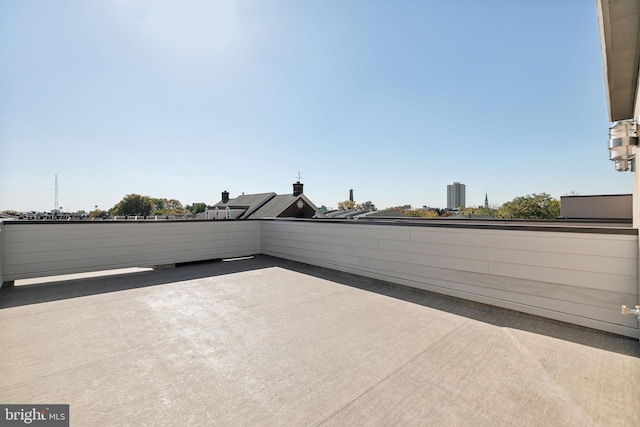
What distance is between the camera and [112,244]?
4918mm

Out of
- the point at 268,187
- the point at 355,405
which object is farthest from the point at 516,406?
the point at 268,187

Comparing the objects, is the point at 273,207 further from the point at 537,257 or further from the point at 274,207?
the point at 537,257

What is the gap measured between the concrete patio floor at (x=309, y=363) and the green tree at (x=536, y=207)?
25405 mm

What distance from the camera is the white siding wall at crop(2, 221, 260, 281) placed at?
4184 mm

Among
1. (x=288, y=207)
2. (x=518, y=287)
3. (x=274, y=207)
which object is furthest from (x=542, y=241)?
(x=274, y=207)

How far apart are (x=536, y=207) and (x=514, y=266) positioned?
25.7m

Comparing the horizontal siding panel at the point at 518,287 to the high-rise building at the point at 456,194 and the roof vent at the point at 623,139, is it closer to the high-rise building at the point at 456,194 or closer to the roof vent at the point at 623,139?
the roof vent at the point at 623,139

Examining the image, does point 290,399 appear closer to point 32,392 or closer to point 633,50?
point 32,392

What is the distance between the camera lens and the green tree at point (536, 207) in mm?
21750

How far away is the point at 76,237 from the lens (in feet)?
15.1

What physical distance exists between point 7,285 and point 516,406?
6549mm

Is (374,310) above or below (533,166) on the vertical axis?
below

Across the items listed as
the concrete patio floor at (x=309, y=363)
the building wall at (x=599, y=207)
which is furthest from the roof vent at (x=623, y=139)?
the building wall at (x=599, y=207)

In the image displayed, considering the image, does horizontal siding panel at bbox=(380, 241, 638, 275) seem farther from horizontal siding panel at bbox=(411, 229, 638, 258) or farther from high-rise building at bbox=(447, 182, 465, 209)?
high-rise building at bbox=(447, 182, 465, 209)
